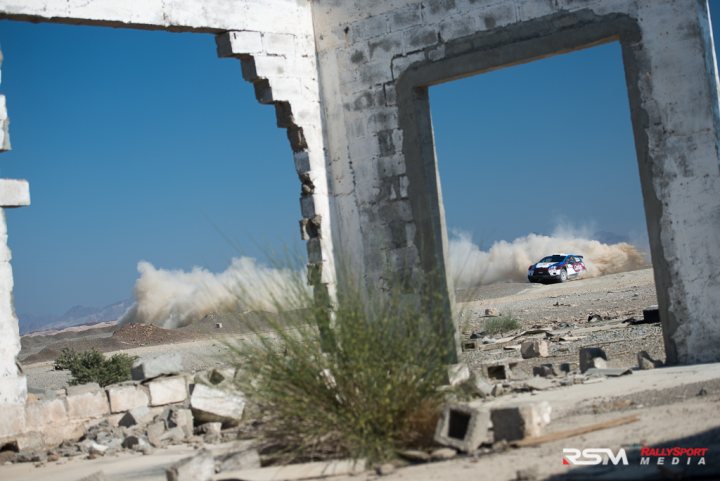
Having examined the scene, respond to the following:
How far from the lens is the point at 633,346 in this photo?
11.1 metres

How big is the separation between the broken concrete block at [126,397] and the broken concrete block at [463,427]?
4.56 m

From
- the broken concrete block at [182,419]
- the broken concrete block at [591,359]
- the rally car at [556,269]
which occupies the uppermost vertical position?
the rally car at [556,269]

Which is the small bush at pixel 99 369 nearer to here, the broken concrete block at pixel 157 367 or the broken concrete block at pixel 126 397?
the broken concrete block at pixel 157 367

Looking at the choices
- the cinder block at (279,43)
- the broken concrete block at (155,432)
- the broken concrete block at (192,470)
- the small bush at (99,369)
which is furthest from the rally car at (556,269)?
the broken concrete block at (192,470)

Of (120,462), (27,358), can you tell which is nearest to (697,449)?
(120,462)

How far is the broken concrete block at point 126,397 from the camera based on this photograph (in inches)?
360

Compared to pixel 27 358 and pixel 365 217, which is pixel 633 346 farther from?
pixel 27 358

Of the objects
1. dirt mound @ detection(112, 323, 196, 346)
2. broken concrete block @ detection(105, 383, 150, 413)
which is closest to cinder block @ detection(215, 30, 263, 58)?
broken concrete block @ detection(105, 383, 150, 413)

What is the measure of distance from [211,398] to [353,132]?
3571mm

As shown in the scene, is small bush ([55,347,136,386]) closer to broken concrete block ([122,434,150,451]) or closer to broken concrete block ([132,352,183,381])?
broken concrete block ([132,352,183,381])

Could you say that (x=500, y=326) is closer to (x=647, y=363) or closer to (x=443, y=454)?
(x=647, y=363)

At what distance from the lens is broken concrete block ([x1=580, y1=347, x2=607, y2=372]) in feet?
28.9

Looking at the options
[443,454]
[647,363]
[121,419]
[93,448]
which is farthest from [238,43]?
[443,454]

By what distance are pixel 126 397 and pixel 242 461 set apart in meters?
3.84
